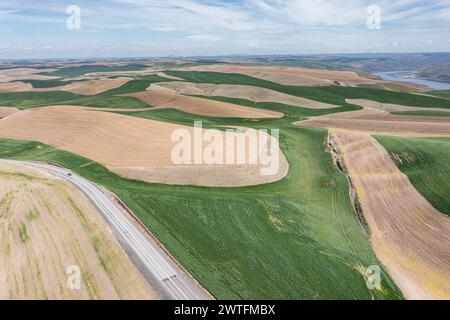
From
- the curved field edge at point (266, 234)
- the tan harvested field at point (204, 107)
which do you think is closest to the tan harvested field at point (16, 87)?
the tan harvested field at point (204, 107)

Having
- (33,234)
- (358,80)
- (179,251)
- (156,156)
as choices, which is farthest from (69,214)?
(358,80)

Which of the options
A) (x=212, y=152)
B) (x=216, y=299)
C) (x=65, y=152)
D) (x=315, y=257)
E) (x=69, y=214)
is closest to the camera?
(x=216, y=299)

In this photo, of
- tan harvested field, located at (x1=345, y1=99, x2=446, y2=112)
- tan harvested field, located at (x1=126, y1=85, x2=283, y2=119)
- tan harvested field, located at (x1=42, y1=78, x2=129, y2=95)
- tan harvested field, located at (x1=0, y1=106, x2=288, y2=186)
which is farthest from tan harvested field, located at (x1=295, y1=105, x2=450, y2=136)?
tan harvested field, located at (x1=42, y1=78, x2=129, y2=95)

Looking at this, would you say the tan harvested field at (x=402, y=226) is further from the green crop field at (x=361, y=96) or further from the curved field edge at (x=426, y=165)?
the green crop field at (x=361, y=96)

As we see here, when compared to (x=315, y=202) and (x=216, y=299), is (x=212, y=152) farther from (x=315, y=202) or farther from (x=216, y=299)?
(x=216, y=299)

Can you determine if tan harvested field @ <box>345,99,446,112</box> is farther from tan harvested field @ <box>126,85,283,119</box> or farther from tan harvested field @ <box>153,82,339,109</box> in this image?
tan harvested field @ <box>126,85,283,119</box>

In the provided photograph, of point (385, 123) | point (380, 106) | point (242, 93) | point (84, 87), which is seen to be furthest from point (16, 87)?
point (385, 123)

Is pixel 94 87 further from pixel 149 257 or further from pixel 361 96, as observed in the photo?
pixel 149 257
